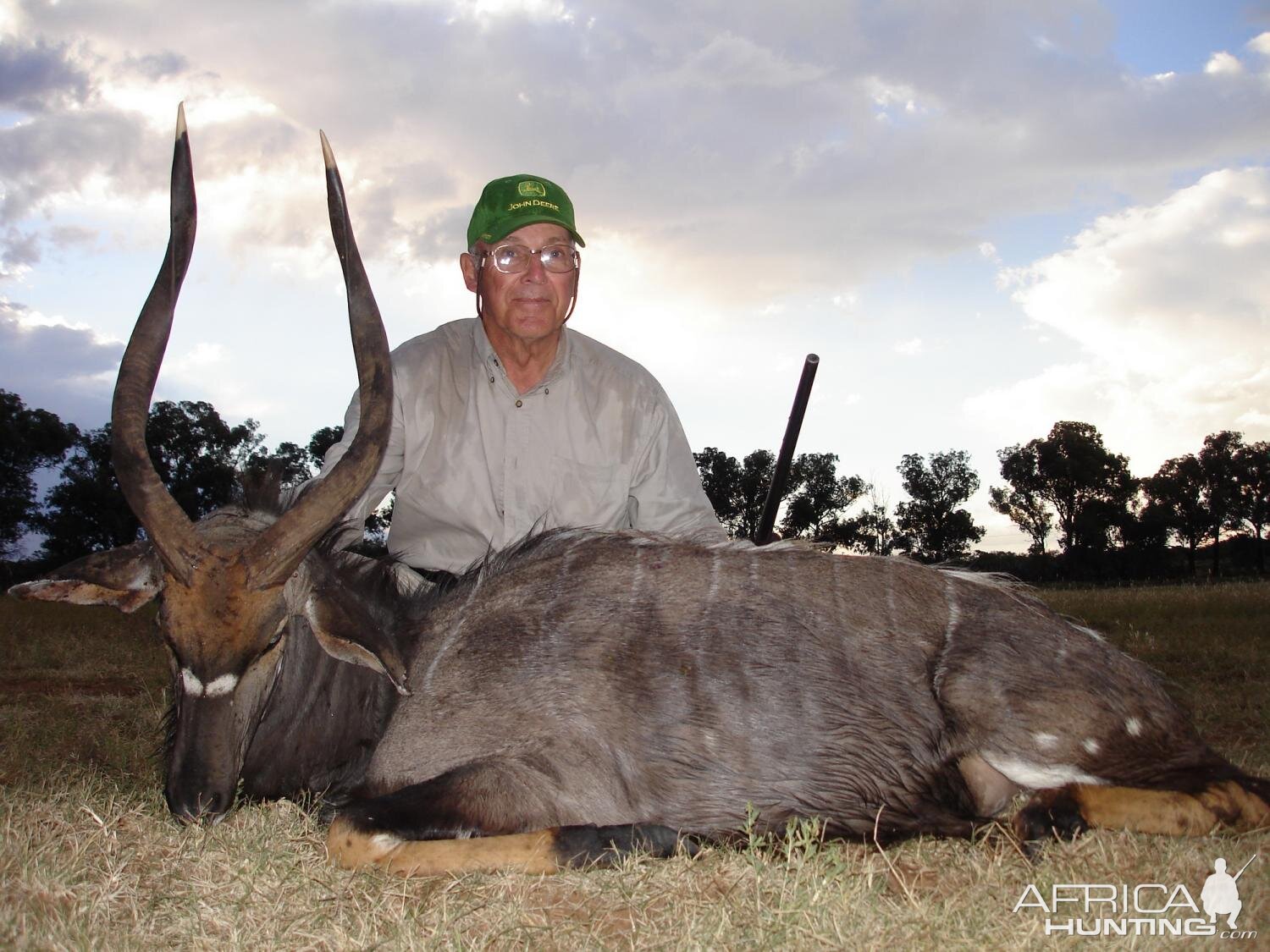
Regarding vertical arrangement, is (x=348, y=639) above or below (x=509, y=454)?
below

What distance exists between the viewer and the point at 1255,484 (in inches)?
2053

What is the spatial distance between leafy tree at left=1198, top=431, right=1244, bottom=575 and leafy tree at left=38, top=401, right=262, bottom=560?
44303 millimetres

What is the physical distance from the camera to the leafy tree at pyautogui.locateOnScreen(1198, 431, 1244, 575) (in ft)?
168

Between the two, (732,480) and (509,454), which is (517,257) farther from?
(732,480)

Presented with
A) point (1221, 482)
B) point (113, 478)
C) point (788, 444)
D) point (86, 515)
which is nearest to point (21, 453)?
point (86, 515)

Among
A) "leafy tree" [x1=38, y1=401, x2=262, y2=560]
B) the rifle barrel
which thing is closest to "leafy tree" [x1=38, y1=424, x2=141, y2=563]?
"leafy tree" [x1=38, y1=401, x2=262, y2=560]

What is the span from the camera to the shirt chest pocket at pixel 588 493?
505cm

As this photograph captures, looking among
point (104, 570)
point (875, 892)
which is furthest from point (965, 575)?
point (104, 570)

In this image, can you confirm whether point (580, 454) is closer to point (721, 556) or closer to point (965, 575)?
point (721, 556)

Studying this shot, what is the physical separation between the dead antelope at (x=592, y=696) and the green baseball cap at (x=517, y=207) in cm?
155

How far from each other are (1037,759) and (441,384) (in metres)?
3.02

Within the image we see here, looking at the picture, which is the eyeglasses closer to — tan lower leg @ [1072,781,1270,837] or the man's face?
the man's face

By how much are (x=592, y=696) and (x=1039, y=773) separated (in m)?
1.47

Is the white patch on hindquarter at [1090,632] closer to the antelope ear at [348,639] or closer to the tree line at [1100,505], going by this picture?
the antelope ear at [348,639]
